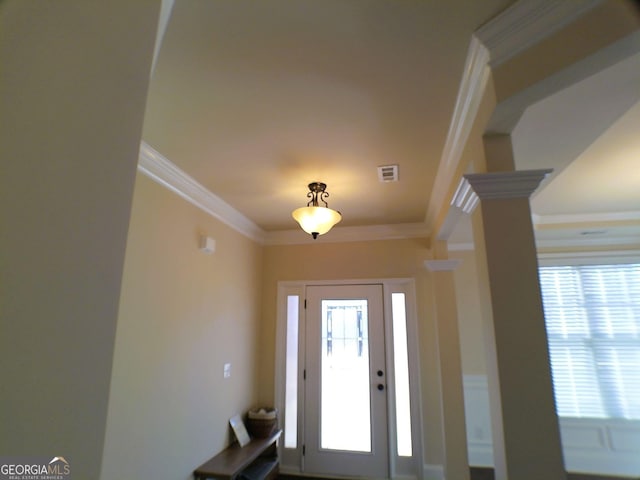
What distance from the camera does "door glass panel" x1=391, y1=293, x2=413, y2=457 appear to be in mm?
3580

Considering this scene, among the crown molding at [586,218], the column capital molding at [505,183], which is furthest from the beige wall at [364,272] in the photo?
the column capital molding at [505,183]

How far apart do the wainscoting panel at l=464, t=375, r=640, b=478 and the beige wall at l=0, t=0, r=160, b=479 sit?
4274 millimetres

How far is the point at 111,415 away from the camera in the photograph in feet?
6.38

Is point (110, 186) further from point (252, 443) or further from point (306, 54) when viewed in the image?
point (252, 443)

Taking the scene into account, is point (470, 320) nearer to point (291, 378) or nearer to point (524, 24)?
point (291, 378)

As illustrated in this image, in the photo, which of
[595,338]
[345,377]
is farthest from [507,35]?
[595,338]

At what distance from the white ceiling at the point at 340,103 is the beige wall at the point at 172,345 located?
471 millimetres

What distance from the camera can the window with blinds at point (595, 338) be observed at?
3809 mm

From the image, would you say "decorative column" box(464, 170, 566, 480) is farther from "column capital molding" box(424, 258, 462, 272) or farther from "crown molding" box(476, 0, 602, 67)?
"column capital molding" box(424, 258, 462, 272)

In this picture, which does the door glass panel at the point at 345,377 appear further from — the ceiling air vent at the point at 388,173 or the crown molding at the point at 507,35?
the crown molding at the point at 507,35

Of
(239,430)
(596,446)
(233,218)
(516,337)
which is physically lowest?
(596,446)

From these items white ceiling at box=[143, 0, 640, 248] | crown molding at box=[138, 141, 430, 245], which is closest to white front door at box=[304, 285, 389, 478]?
crown molding at box=[138, 141, 430, 245]

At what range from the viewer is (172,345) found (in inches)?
98.1

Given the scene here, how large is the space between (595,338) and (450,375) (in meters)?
2.26
